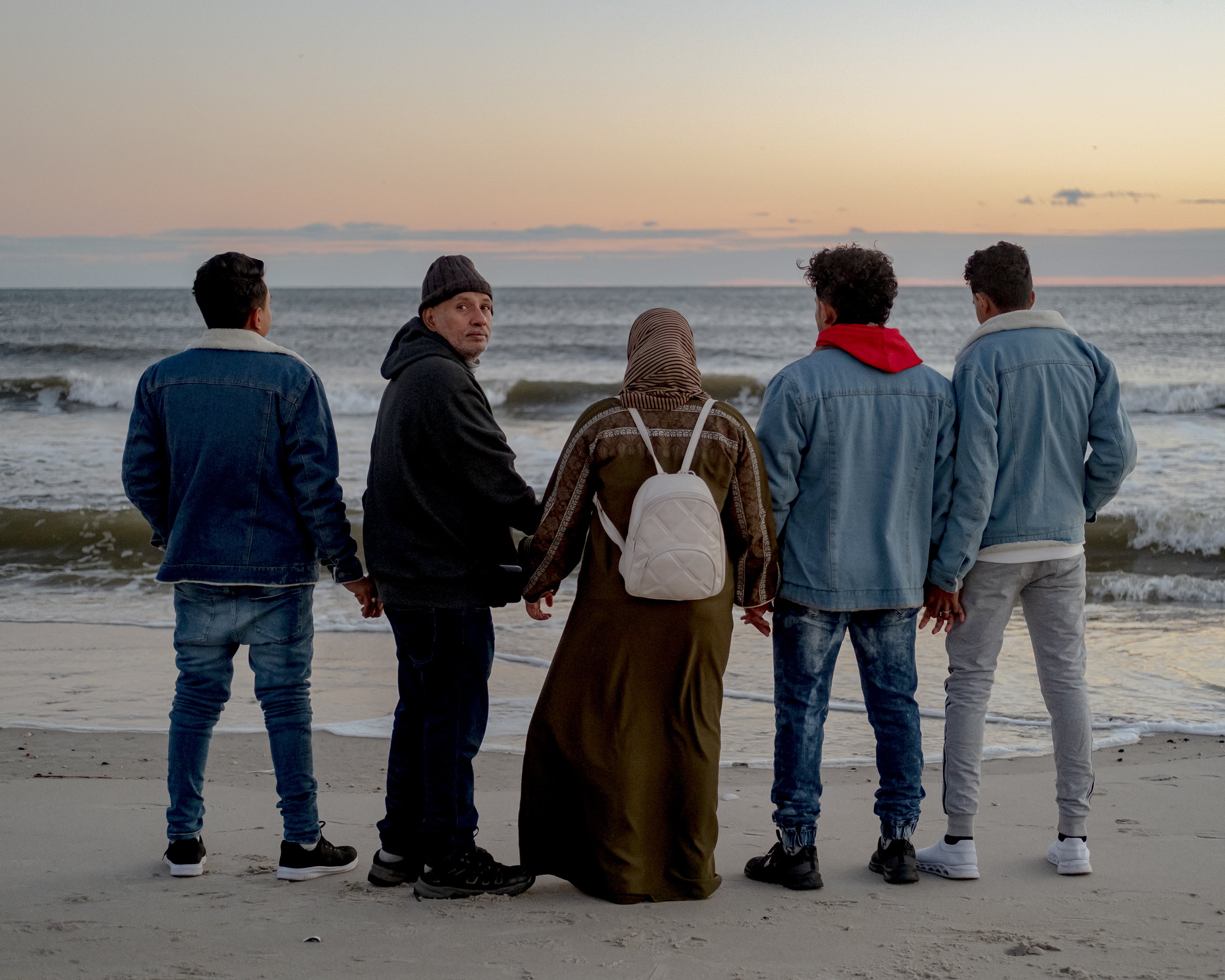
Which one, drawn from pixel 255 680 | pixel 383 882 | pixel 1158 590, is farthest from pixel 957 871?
pixel 1158 590

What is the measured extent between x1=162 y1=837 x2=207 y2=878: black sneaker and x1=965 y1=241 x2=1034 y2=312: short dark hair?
269 cm

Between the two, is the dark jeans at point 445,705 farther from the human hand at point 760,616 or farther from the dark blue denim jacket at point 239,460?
the human hand at point 760,616

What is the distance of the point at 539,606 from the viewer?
9.25 feet

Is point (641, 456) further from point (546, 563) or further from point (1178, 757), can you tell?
point (1178, 757)

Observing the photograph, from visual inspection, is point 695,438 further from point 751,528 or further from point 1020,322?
point 1020,322

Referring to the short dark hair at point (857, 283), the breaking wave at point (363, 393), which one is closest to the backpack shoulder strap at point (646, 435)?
the short dark hair at point (857, 283)

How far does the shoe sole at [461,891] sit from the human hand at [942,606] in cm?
132

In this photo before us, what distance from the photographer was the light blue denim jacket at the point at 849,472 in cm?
286

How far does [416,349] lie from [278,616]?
82cm

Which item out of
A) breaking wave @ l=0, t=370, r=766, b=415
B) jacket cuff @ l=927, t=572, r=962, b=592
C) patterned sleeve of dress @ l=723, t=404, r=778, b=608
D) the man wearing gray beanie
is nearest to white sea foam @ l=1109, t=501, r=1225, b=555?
jacket cuff @ l=927, t=572, r=962, b=592

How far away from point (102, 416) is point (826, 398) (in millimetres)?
17246

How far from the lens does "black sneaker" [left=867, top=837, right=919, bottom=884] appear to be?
2961mm

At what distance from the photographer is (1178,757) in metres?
4.40

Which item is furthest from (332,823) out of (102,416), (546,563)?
(102,416)
